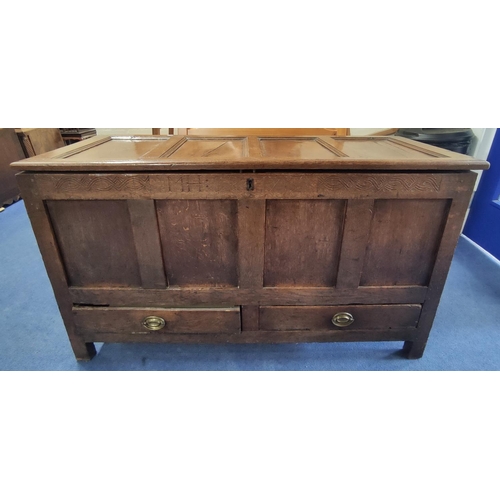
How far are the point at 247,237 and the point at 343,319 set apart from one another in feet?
1.80

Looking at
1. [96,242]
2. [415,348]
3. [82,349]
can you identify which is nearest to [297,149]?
[96,242]

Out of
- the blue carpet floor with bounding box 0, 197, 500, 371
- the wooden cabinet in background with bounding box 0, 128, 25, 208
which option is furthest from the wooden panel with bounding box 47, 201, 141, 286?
the wooden cabinet in background with bounding box 0, 128, 25, 208

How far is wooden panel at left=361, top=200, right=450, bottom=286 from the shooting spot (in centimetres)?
114

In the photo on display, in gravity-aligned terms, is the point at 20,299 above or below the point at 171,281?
below

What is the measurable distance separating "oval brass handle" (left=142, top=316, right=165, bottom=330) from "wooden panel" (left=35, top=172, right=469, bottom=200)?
512 millimetres

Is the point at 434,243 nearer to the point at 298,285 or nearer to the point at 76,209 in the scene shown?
the point at 298,285

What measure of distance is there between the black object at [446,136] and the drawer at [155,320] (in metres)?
1.90

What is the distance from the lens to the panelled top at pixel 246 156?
1.05m

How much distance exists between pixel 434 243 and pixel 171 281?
1.04 m

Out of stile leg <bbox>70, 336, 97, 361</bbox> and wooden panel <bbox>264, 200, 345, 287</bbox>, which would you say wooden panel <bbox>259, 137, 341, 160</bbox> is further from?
stile leg <bbox>70, 336, 97, 361</bbox>

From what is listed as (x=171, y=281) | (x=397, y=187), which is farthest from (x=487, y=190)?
(x=171, y=281)

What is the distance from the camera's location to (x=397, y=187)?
1091 mm

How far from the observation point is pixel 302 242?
118cm

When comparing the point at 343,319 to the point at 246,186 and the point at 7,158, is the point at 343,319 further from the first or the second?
the point at 7,158
